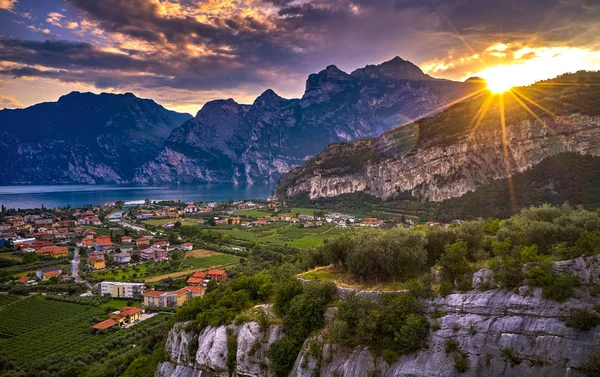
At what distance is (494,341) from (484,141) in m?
A: 83.5

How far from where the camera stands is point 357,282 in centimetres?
2148

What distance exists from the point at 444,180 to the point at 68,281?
78693mm

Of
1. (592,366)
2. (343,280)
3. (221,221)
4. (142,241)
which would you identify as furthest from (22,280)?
(592,366)

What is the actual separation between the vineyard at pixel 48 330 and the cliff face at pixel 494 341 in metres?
27.8

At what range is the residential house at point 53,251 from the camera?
73000 millimetres

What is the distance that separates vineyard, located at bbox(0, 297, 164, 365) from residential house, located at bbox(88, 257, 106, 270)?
16.2 m

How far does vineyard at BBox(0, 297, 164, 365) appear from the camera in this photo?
1394 inches

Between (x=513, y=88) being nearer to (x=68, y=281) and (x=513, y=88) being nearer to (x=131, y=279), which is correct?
(x=131, y=279)

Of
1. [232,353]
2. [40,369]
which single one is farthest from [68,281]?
[232,353]

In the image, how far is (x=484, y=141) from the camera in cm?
8894

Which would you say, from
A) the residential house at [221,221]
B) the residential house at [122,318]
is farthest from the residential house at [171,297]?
the residential house at [221,221]

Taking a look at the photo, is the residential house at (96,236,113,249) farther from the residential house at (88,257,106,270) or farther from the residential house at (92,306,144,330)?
the residential house at (92,306,144,330)

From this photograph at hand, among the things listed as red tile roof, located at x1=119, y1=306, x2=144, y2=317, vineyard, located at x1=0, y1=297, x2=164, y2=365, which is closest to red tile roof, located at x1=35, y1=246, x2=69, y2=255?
vineyard, located at x1=0, y1=297, x2=164, y2=365

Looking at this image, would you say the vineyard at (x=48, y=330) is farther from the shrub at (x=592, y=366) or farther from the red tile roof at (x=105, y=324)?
the shrub at (x=592, y=366)
